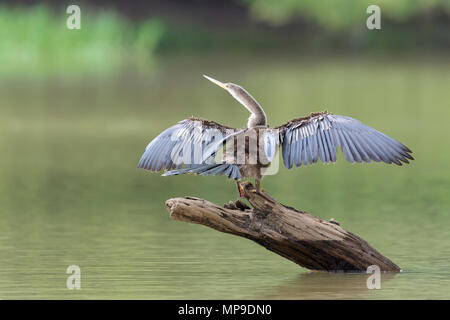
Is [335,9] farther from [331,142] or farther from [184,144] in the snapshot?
[184,144]

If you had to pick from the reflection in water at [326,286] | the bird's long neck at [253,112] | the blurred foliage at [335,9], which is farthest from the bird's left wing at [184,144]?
the blurred foliage at [335,9]

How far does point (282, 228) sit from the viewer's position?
770 cm

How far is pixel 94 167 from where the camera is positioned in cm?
1478

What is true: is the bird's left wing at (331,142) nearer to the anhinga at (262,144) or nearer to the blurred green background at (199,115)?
the anhinga at (262,144)

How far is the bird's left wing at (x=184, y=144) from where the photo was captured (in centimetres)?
737

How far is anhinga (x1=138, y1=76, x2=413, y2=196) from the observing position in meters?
7.26

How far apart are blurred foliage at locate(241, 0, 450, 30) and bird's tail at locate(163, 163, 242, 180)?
105 feet

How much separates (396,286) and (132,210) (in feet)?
14.5

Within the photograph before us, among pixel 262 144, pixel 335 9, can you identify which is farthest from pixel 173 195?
pixel 335 9

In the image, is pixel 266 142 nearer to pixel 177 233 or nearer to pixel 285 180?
pixel 177 233

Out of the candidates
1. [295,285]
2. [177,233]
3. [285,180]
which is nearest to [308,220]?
[295,285]

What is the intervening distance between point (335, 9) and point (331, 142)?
32886 millimetres

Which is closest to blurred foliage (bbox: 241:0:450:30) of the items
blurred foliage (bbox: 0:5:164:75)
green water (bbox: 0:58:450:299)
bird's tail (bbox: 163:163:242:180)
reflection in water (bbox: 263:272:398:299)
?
blurred foliage (bbox: 0:5:164:75)

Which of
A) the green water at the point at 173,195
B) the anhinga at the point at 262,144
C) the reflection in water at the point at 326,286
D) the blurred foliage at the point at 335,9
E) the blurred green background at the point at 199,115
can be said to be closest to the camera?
the anhinga at the point at 262,144
